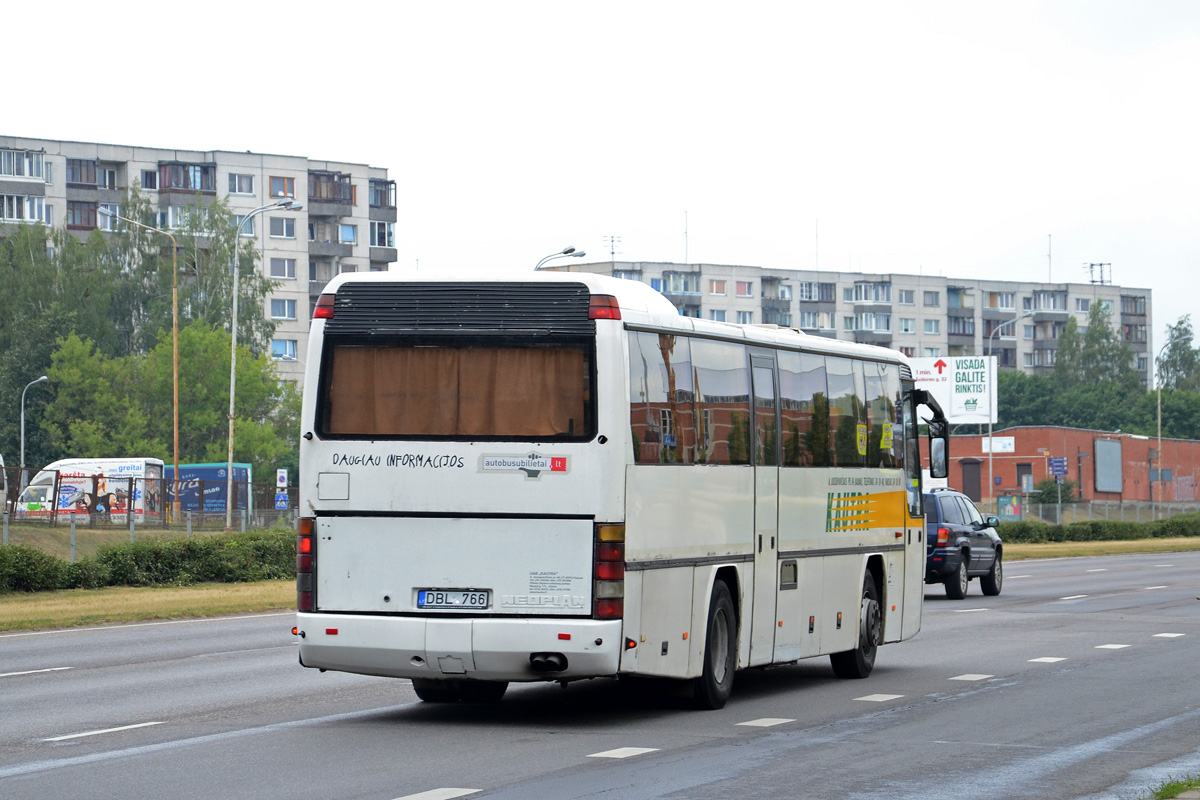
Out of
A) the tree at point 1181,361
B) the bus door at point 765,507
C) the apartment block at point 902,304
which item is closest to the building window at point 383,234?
the apartment block at point 902,304

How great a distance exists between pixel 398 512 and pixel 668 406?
2114 millimetres

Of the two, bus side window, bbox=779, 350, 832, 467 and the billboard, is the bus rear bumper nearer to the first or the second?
bus side window, bbox=779, 350, 832, 467

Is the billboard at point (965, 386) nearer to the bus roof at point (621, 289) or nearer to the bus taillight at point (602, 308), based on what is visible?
the bus roof at point (621, 289)

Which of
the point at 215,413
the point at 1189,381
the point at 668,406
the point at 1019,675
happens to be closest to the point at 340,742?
the point at 668,406

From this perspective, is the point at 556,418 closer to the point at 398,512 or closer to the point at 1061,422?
the point at 398,512

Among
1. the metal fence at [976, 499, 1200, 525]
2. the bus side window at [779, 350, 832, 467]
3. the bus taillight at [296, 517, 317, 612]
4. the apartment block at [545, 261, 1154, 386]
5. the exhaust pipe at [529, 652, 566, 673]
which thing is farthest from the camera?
the apartment block at [545, 261, 1154, 386]

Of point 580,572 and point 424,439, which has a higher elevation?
point 424,439

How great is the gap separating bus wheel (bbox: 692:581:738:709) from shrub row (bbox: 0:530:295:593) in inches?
763

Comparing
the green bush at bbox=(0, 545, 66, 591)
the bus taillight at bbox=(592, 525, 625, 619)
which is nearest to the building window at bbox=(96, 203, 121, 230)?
the green bush at bbox=(0, 545, 66, 591)

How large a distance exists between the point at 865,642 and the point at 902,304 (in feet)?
486

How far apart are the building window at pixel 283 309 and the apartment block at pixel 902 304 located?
36.1 meters

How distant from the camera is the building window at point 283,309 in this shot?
116812 millimetres

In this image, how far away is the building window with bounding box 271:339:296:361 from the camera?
116438mm

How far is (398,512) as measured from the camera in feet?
40.5
